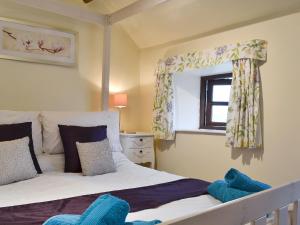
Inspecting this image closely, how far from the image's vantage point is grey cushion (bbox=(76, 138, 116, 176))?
2.29m

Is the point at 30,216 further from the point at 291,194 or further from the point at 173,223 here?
the point at 291,194

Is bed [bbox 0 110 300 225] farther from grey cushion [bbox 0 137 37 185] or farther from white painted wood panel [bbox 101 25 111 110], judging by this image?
white painted wood panel [bbox 101 25 111 110]

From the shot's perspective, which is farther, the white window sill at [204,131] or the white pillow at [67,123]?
the white window sill at [204,131]

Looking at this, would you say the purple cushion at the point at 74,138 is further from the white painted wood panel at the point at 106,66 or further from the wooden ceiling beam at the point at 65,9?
the wooden ceiling beam at the point at 65,9

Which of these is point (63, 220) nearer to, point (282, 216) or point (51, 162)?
point (282, 216)

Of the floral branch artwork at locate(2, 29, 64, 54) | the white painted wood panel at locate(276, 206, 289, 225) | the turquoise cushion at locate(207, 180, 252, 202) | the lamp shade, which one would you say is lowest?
the turquoise cushion at locate(207, 180, 252, 202)

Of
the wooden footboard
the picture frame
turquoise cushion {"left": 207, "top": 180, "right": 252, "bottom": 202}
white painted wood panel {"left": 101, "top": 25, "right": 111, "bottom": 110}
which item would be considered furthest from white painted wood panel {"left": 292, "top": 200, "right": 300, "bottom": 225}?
the picture frame

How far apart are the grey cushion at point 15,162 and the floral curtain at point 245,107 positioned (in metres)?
1.82

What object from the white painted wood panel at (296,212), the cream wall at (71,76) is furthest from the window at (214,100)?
the white painted wood panel at (296,212)

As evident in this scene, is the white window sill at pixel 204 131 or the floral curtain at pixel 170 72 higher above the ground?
the floral curtain at pixel 170 72

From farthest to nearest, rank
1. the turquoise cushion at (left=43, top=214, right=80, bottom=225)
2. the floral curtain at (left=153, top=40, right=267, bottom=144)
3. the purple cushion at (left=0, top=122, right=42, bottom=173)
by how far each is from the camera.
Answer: the floral curtain at (left=153, top=40, right=267, bottom=144) < the purple cushion at (left=0, top=122, right=42, bottom=173) < the turquoise cushion at (left=43, top=214, right=80, bottom=225)

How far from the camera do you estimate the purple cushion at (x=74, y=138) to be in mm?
2400

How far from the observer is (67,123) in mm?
2645

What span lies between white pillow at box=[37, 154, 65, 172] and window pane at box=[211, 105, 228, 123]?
6.37 ft
